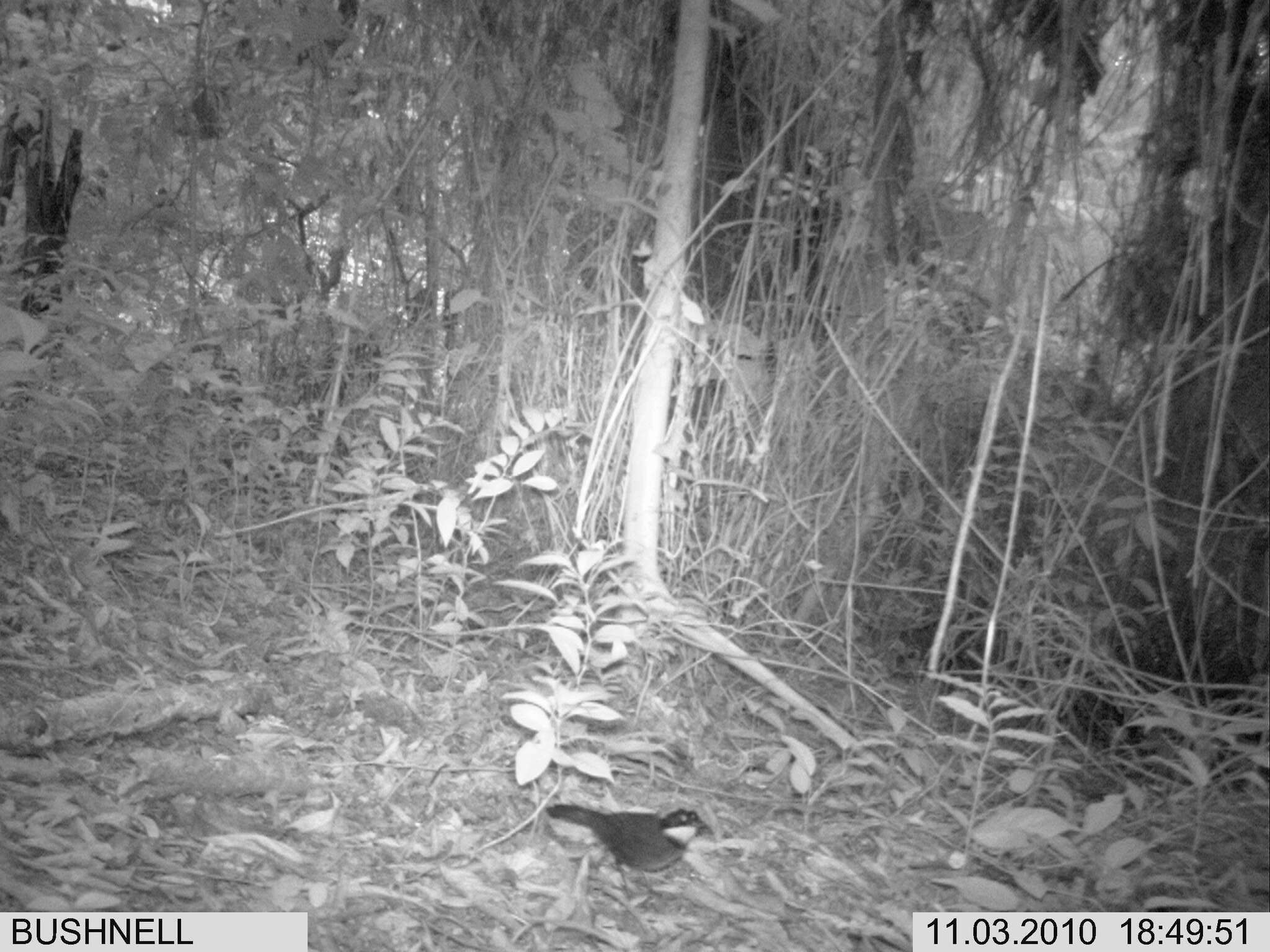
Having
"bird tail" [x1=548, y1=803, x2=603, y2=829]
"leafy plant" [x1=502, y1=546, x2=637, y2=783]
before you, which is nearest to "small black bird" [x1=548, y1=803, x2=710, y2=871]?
"bird tail" [x1=548, y1=803, x2=603, y2=829]

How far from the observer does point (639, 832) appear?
112 inches

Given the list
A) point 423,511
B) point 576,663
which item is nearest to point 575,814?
point 576,663

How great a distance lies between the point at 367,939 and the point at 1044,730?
1.90 m

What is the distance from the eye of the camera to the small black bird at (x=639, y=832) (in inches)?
110

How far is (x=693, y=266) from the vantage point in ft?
13.0

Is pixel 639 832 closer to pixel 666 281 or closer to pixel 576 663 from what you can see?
pixel 576 663

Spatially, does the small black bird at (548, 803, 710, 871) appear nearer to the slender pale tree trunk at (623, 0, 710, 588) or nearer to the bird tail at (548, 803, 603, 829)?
the bird tail at (548, 803, 603, 829)

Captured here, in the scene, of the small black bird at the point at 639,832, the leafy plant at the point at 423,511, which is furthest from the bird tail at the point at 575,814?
the leafy plant at the point at 423,511

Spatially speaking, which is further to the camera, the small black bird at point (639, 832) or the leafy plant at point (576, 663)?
the leafy plant at point (576, 663)

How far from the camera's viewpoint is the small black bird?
2.79m

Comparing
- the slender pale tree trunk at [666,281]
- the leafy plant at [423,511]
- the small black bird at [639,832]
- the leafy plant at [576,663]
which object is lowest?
the small black bird at [639,832]

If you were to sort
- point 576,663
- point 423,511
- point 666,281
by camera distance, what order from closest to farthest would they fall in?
point 576,663 < point 666,281 < point 423,511

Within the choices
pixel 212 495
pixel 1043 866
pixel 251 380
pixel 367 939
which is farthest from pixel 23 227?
pixel 1043 866

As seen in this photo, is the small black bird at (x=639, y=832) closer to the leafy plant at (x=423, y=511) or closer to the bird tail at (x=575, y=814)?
the bird tail at (x=575, y=814)
